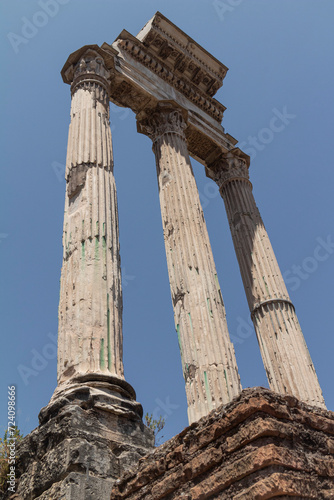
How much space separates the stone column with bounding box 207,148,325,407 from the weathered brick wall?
6985 mm

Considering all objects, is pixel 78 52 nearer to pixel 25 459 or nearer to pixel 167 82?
pixel 167 82

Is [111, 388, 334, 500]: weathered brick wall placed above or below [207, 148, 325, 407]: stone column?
below

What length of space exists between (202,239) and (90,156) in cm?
321

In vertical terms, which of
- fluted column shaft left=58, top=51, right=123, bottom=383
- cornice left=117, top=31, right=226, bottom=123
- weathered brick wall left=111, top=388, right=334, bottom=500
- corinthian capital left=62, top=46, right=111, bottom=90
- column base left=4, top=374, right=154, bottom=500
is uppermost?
cornice left=117, top=31, right=226, bottom=123

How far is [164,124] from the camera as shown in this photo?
45.9ft

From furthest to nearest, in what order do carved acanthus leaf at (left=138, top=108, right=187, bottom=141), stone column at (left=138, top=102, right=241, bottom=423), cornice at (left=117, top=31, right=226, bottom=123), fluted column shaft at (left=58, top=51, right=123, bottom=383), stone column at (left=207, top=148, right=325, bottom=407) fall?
cornice at (left=117, top=31, right=226, bottom=123) < carved acanthus leaf at (left=138, top=108, right=187, bottom=141) < stone column at (left=207, top=148, right=325, bottom=407) < stone column at (left=138, top=102, right=241, bottom=423) < fluted column shaft at (left=58, top=51, right=123, bottom=383)

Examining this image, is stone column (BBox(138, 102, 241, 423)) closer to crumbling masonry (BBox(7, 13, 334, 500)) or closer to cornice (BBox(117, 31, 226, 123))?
crumbling masonry (BBox(7, 13, 334, 500))

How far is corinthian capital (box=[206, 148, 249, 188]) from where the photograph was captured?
15.9m

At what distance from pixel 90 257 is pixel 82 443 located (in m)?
3.43

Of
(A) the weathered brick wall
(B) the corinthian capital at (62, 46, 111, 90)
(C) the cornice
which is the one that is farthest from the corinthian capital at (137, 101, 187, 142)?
(A) the weathered brick wall

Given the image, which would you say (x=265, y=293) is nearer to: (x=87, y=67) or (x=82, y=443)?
(x=87, y=67)

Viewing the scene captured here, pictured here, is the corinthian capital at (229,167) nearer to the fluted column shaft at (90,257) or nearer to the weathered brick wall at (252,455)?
the fluted column shaft at (90,257)

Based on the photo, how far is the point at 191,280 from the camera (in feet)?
33.9

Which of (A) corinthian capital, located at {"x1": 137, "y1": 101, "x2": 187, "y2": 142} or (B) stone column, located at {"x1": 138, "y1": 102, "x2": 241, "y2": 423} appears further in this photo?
(A) corinthian capital, located at {"x1": 137, "y1": 101, "x2": 187, "y2": 142}
